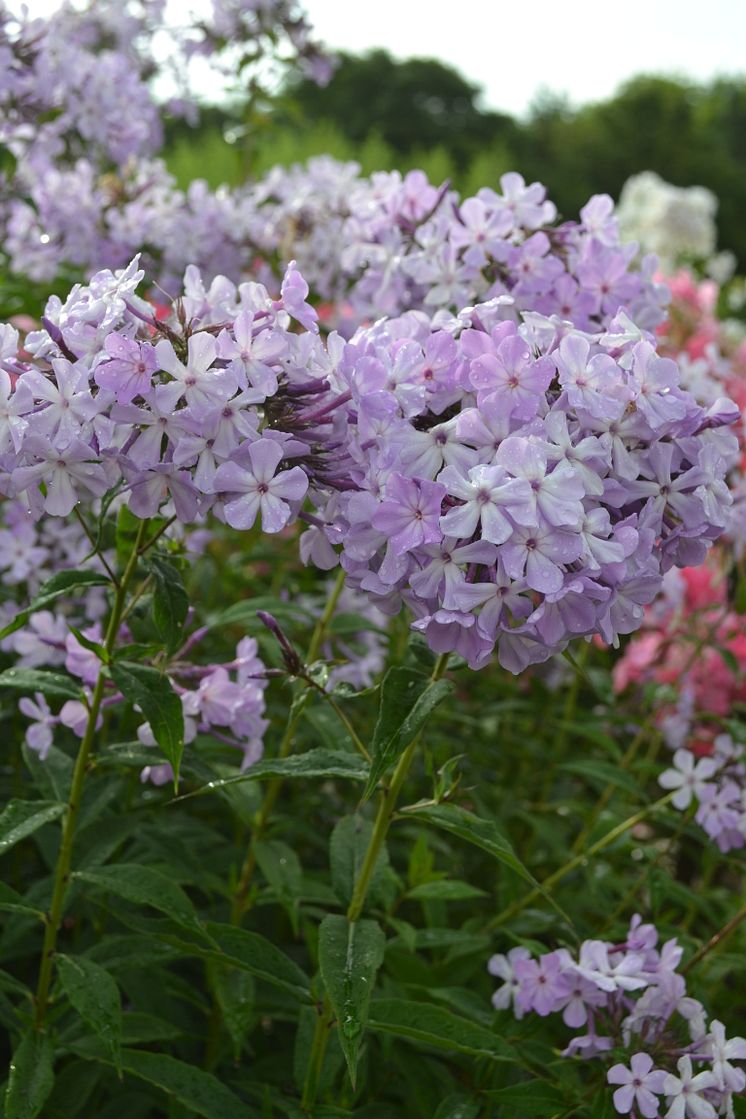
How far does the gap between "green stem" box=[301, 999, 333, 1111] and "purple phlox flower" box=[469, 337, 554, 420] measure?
32.2 inches

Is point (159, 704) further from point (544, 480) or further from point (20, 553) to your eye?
point (20, 553)

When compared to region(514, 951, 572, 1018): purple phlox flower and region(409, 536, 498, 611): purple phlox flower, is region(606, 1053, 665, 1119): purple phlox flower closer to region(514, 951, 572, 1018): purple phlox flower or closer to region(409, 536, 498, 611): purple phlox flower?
region(514, 951, 572, 1018): purple phlox flower

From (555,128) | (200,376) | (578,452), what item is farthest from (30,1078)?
(555,128)

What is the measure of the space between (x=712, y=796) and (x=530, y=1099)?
655 mm

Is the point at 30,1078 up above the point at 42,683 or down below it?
below

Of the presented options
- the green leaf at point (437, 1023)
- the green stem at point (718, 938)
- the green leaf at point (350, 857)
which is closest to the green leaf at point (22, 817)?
the green leaf at point (350, 857)

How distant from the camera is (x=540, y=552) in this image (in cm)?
107

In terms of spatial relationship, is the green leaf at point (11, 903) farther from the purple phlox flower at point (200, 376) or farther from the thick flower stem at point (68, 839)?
the purple phlox flower at point (200, 376)

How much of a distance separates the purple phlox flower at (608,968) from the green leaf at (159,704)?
2.11 ft

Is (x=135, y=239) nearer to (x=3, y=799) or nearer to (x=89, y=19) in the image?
(x=89, y=19)

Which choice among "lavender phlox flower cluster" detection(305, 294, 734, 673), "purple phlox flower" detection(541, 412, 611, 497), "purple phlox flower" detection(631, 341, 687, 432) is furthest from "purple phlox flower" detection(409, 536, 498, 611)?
"purple phlox flower" detection(631, 341, 687, 432)

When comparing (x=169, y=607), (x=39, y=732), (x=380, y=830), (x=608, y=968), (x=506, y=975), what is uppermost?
(x=169, y=607)

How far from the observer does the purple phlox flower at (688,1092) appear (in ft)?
4.65

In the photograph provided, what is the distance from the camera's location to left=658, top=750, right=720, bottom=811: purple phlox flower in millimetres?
1959
